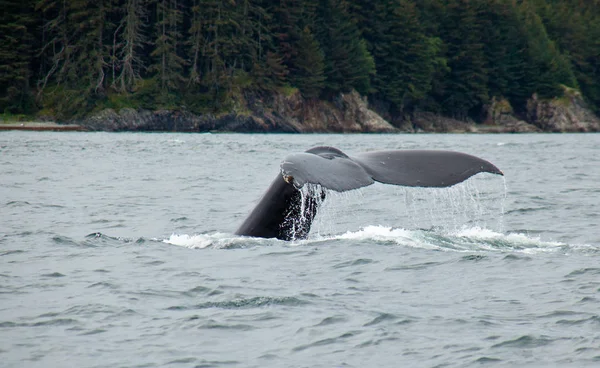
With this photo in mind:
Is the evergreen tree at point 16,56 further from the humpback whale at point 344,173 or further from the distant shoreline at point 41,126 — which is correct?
the humpback whale at point 344,173

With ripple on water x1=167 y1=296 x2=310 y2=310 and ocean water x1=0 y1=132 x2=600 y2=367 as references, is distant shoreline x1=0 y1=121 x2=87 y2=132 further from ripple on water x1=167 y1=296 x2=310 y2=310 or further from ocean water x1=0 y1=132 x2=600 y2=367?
ripple on water x1=167 y1=296 x2=310 y2=310

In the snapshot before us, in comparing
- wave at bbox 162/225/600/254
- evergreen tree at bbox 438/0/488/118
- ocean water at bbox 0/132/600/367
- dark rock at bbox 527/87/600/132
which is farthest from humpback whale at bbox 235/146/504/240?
dark rock at bbox 527/87/600/132

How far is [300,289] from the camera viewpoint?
25.6 feet

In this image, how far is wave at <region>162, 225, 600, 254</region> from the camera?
31.9 ft

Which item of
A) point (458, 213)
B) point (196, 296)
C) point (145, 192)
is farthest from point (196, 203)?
point (196, 296)

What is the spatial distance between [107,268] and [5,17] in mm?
56195

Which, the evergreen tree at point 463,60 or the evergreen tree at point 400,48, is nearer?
the evergreen tree at point 400,48

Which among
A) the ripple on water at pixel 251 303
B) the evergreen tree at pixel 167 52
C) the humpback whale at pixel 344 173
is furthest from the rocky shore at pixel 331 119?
the ripple on water at pixel 251 303

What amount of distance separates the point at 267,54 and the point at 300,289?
60032mm

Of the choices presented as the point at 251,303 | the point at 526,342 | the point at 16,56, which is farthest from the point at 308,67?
the point at 526,342

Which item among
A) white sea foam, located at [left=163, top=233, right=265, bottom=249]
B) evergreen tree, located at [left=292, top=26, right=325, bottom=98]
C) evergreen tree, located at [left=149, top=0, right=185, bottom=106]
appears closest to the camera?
white sea foam, located at [left=163, top=233, right=265, bottom=249]

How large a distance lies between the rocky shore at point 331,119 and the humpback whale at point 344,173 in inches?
1894

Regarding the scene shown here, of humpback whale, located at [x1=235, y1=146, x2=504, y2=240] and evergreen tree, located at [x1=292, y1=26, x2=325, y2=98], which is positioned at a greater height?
evergreen tree, located at [x1=292, y1=26, x2=325, y2=98]

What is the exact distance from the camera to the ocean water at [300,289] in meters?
6.00
